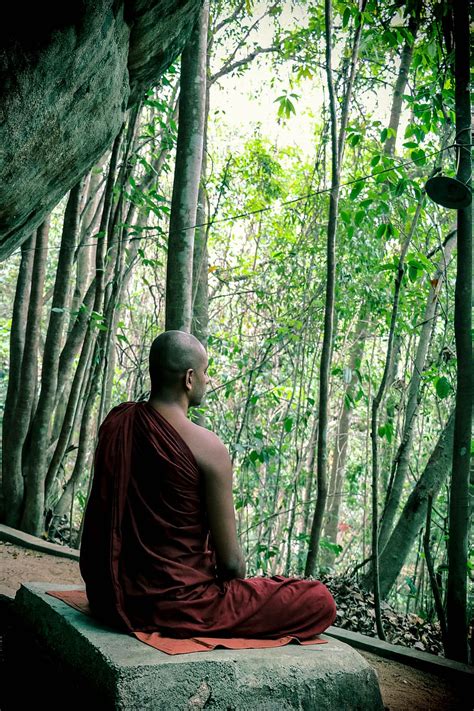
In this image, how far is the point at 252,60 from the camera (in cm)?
1090

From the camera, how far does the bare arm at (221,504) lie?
2.79 meters

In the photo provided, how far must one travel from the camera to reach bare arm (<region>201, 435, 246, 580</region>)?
2789mm

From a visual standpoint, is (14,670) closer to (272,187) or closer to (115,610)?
(115,610)

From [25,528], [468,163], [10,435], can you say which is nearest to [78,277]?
[10,435]

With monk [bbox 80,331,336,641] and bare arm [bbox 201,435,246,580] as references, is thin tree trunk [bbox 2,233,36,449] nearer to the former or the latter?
monk [bbox 80,331,336,641]

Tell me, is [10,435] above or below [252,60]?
below

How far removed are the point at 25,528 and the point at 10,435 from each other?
966mm

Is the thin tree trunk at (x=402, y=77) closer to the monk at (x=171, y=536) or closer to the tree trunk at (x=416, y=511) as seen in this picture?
the tree trunk at (x=416, y=511)

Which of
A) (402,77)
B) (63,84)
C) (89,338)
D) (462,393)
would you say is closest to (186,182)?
(63,84)

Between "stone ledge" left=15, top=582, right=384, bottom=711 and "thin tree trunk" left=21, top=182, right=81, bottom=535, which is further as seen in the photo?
"thin tree trunk" left=21, top=182, right=81, bottom=535

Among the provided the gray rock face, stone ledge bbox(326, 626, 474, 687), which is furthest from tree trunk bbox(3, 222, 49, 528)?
stone ledge bbox(326, 626, 474, 687)

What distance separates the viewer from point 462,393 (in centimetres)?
396

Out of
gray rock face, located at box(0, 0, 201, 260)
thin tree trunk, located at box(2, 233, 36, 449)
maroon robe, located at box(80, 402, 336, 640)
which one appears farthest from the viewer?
thin tree trunk, located at box(2, 233, 36, 449)

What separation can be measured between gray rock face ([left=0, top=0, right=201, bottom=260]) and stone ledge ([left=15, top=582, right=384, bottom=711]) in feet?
7.27
